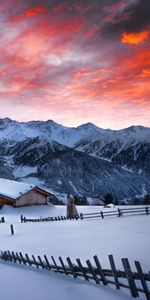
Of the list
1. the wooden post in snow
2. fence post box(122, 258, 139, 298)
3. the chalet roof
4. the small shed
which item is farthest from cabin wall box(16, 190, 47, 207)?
fence post box(122, 258, 139, 298)

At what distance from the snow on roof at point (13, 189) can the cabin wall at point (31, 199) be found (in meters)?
0.73

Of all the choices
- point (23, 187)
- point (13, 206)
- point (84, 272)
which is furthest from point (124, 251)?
point (23, 187)

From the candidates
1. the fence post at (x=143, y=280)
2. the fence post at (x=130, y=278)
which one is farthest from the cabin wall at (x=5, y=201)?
the fence post at (x=143, y=280)

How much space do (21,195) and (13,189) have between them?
3.47m

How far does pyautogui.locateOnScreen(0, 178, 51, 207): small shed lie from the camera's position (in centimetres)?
5128

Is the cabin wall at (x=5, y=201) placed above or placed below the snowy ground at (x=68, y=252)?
above

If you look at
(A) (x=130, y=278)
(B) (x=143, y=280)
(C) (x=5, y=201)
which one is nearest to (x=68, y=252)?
(A) (x=130, y=278)

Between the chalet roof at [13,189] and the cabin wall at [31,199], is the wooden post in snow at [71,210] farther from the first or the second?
the cabin wall at [31,199]

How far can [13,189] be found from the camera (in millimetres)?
54875

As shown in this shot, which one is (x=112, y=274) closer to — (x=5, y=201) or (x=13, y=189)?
(x=5, y=201)

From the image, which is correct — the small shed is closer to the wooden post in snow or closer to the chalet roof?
the chalet roof

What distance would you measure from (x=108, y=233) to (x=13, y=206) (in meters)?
30.7

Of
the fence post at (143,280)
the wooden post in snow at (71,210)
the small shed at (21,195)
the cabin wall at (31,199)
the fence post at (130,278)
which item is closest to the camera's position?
the fence post at (143,280)

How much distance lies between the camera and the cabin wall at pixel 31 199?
171 feet
